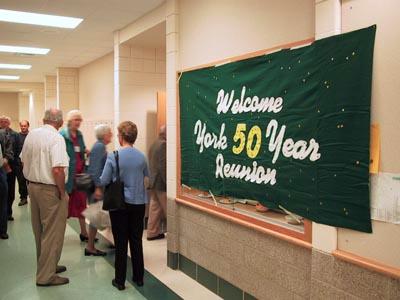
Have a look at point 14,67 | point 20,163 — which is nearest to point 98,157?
A: point 20,163

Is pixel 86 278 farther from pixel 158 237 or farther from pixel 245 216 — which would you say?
pixel 245 216

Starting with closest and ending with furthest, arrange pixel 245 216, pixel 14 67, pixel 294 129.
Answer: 1. pixel 294 129
2. pixel 245 216
3. pixel 14 67

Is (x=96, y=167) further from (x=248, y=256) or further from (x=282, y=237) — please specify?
(x=282, y=237)

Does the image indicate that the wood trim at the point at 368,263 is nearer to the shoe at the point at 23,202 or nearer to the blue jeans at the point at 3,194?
the blue jeans at the point at 3,194

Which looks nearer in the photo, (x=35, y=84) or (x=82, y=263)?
(x=82, y=263)

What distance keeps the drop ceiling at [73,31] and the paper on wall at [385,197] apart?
297cm

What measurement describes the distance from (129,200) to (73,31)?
302 centimetres

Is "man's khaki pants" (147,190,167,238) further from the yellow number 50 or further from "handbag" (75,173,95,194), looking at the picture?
the yellow number 50

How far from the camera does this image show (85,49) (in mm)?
6359

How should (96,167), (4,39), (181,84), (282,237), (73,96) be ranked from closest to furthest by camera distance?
(282,237) → (181,84) → (96,167) → (4,39) → (73,96)

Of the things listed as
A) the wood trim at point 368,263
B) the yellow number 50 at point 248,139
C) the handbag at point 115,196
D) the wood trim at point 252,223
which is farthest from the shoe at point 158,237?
the wood trim at point 368,263

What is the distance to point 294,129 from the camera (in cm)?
228

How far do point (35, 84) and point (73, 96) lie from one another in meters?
3.46

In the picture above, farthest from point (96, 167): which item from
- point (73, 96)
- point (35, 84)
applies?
point (35, 84)
